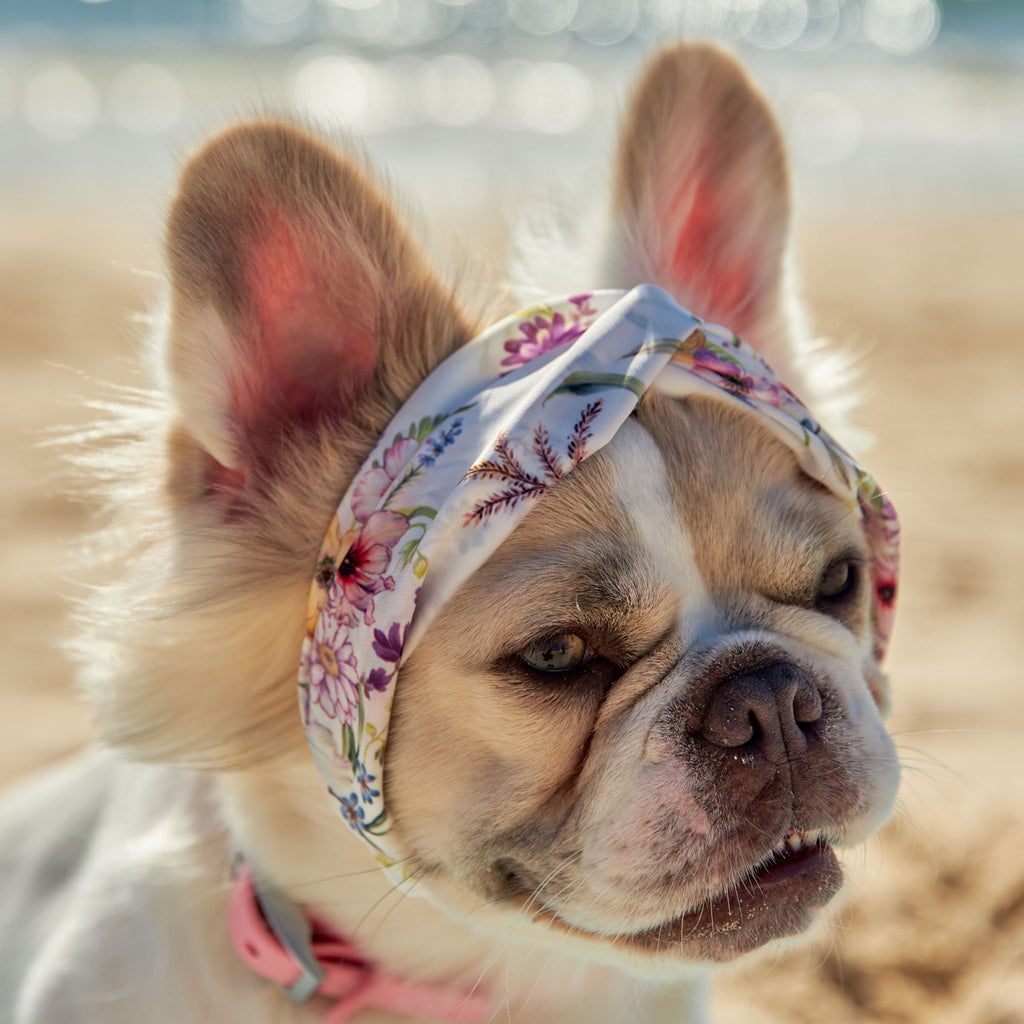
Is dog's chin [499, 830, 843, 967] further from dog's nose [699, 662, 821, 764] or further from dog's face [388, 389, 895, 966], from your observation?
dog's nose [699, 662, 821, 764]

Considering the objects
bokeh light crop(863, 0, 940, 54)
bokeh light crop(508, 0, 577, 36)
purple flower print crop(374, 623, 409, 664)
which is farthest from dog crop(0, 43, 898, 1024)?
bokeh light crop(863, 0, 940, 54)

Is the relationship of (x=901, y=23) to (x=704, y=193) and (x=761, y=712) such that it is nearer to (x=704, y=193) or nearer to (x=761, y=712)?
(x=704, y=193)

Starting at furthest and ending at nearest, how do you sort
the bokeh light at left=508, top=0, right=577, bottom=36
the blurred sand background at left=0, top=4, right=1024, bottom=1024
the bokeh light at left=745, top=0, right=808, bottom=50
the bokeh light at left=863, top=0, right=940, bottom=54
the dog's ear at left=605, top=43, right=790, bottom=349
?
the bokeh light at left=508, top=0, right=577, bottom=36 → the bokeh light at left=863, top=0, right=940, bottom=54 → the bokeh light at left=745, top=0, right=808, bottom=50 → the blurred sand background at left=0, top=4, right=1024, bottom=1024 → the dog's ear at left=605, top=43, right=790, bottom=349

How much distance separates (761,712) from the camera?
195cm

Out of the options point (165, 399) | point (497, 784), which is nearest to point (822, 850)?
point (497, 784)

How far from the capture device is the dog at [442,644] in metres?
1.98

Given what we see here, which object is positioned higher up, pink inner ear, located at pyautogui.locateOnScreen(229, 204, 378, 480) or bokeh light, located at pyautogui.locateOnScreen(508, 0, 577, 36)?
pink inner ear, located at pyautogui.locateOnScreen(229, 204, 378, 480)

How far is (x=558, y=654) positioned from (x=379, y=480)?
426 millimetres

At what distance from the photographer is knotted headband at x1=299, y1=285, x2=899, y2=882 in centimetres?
195

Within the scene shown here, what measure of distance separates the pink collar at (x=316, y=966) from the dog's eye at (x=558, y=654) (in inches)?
28.9

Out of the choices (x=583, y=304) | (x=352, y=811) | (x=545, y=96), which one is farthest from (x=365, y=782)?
(x=545, y=96)

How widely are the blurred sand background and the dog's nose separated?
398 millimetres

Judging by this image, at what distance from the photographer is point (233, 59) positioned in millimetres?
18000

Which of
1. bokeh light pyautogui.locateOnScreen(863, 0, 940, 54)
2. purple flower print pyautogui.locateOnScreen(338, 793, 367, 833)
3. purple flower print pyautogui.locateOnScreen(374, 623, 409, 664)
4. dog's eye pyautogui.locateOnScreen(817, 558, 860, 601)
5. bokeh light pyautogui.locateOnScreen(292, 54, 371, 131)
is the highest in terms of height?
purple flower print pyautogui.locateOnScreen(374, 623, 409, 664)
